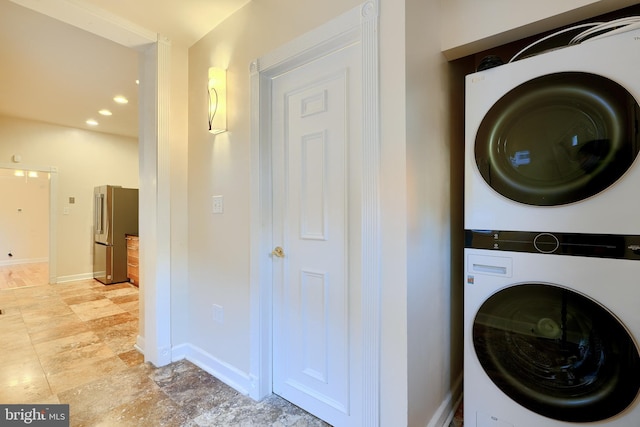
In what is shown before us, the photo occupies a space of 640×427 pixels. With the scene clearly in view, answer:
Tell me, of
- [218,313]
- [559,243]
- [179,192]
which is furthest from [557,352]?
[179,192]

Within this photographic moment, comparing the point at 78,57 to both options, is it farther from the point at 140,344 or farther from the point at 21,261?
the point at 21,261

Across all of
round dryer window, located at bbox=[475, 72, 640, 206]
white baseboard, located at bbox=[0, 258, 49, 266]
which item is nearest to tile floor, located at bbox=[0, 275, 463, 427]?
round dryer window, located at bbox=[475, 72, 640, 206]

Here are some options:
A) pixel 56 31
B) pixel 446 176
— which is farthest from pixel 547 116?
pixel 56 31

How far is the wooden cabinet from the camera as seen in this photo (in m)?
4.64

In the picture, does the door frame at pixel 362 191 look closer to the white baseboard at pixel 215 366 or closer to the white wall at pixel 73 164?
the white baseboard at pixel 215 366

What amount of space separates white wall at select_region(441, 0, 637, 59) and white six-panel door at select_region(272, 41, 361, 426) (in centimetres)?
57

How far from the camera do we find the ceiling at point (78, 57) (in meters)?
1.89

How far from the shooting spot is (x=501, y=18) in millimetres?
1373

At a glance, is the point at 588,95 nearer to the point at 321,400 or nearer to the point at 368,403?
the point at 368,403

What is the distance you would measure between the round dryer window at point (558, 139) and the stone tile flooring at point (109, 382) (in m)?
1.56

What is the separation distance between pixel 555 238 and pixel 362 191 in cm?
80

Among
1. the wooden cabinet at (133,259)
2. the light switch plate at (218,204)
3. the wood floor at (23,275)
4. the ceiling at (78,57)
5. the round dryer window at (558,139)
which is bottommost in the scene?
the wood floor at (23,275)

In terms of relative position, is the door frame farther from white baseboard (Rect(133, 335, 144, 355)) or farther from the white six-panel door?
white baseboard (Rect(133, 335, 144, 355))

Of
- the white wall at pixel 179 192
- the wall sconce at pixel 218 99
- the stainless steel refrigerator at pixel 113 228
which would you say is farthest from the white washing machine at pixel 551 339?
the stainless steel refrigerator at pixel 113 228
